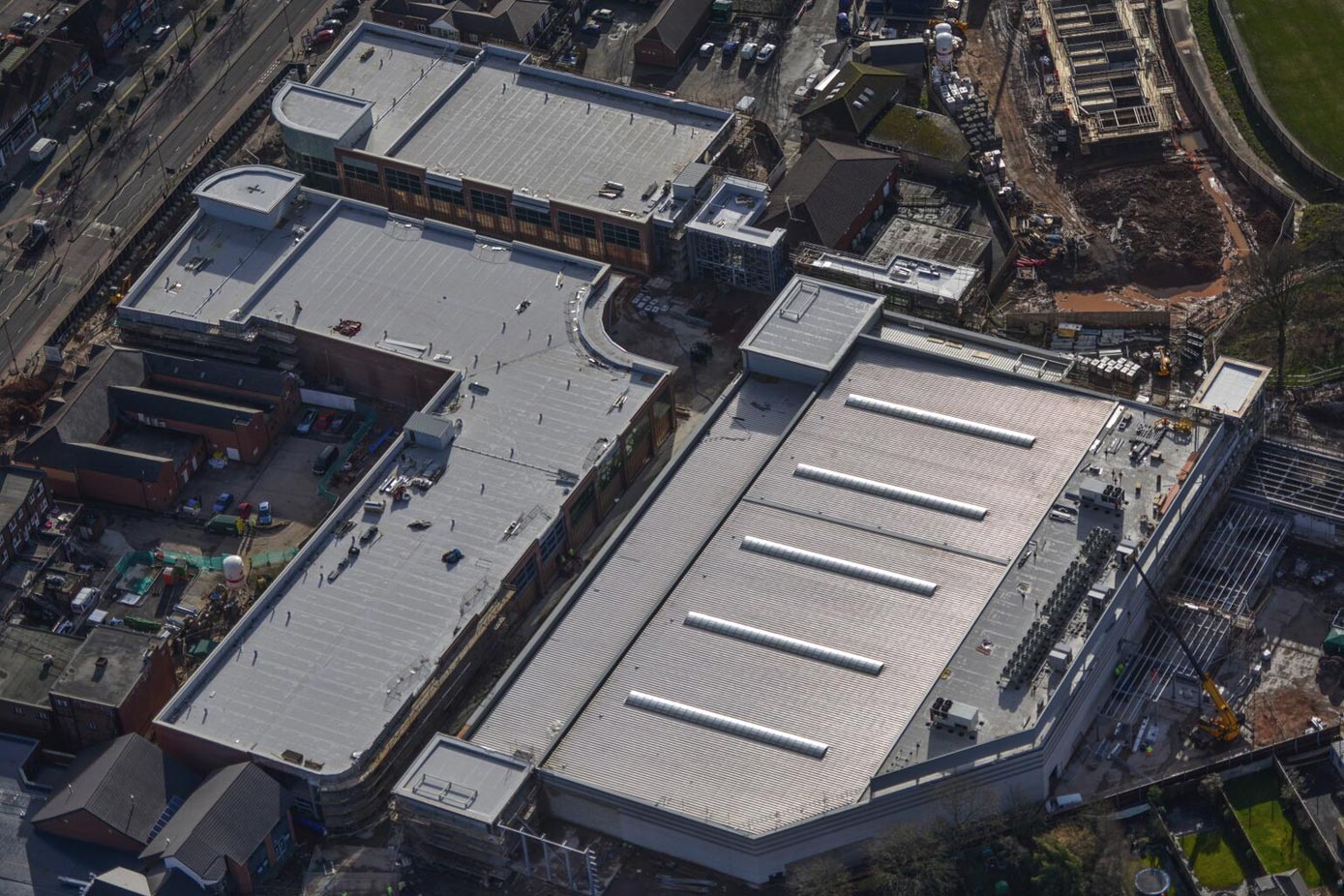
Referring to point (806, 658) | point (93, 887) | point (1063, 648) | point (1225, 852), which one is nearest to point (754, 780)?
point (806, 658)

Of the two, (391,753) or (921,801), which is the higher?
(391,753)

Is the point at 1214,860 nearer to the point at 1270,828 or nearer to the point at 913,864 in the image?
the point at 1270,828

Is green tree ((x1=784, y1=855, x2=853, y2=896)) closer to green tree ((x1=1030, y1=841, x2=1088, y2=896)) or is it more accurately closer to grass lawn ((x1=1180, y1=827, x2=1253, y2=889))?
green tree ((x1=1030, y1=841, x2=1088, y2=896))

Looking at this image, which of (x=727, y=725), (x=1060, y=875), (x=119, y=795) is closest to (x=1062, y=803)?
(x=1060, y=875)

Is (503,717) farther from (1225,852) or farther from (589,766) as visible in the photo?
(1225,852)

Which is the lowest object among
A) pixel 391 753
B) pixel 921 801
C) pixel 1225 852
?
pixel 1225 852

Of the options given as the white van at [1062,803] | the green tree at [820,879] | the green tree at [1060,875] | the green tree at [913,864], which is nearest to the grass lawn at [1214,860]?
the white van at [1062,803]
